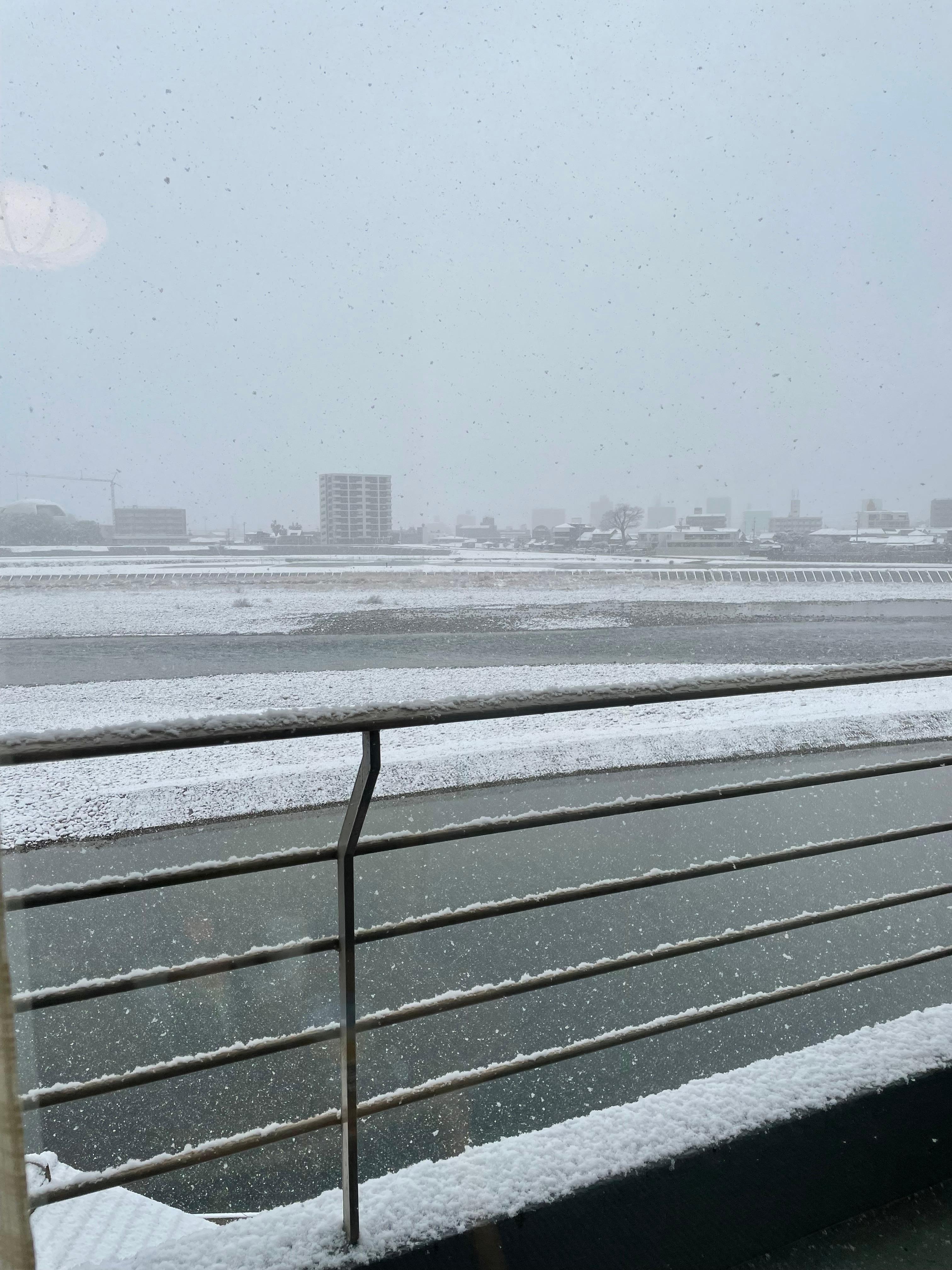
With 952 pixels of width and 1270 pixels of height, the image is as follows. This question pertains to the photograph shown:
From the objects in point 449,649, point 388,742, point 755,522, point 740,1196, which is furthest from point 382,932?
point 755,522

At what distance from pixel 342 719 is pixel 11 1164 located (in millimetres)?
283

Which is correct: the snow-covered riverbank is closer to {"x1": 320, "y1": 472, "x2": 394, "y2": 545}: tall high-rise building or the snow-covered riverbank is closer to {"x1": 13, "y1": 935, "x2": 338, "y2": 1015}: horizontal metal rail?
{"x1": 320, "y1": 472, "x2": 394, "y2": 545}: tall high-rise building

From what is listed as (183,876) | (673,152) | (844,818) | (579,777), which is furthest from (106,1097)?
(673,152)

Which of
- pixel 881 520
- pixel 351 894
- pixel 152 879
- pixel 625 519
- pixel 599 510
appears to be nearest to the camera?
pixel 152 879

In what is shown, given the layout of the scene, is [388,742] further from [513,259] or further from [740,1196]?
[513,259]

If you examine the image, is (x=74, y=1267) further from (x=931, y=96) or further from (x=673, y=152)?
(x=673, y=152)

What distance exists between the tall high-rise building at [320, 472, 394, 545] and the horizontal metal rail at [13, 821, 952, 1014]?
715cm

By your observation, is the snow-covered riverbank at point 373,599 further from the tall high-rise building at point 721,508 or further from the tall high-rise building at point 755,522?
the tall high-rise building at point 755,522

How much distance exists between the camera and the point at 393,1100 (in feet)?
2.10

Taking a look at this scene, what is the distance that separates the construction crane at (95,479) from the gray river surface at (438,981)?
5.81ft

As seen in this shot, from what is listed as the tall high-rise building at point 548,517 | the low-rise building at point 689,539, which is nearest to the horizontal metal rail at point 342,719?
the tall high-rise building at point 548,517

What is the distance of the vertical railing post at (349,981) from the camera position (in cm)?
60

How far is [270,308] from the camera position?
12.1 meters

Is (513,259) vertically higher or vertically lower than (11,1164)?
higher
